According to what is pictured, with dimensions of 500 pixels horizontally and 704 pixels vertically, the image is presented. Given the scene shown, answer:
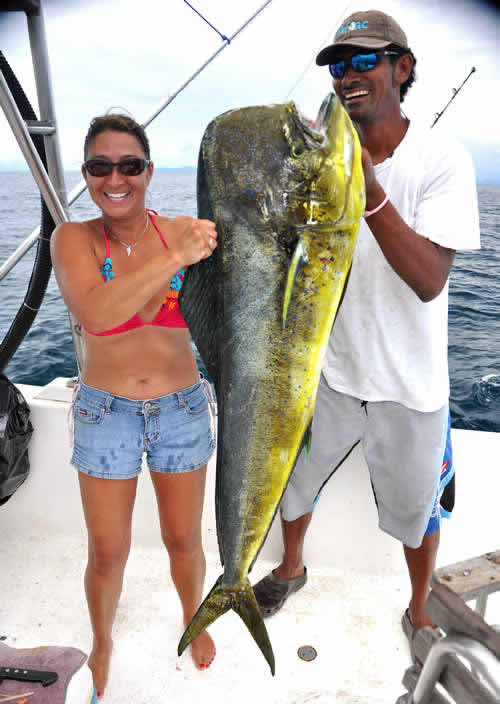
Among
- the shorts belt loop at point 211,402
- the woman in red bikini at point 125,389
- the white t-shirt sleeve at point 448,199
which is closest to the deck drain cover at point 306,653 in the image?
the woman in red bikini at point 125,389

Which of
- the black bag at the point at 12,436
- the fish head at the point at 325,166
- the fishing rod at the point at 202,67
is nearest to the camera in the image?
the fish head at the point at 325,166

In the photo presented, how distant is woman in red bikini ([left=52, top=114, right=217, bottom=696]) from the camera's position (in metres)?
1.55

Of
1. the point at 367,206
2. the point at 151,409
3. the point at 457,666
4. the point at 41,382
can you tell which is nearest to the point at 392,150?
the point at 367,206

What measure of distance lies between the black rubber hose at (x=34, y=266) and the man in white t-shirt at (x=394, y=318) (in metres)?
1.51

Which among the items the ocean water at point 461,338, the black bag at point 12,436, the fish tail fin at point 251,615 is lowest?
the ocean water at point 461,338

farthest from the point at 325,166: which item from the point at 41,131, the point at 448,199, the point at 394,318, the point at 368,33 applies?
the point at 41,131

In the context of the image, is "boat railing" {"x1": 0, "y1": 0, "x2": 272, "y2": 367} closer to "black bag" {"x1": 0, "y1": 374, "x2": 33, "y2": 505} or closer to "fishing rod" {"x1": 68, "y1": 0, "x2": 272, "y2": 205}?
"fishing rod" {"x1": 68, "y1": 0, "x2": 272, "y2": 205}

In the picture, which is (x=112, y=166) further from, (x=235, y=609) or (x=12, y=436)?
(x=12, y=436)

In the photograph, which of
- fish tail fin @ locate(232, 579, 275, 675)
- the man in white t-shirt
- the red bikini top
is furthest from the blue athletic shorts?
the red bikini top

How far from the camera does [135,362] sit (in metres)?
1.76

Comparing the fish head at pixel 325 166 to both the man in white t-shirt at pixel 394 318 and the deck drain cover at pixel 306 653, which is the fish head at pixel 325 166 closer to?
the man in white t-shirt at pixel 394 318

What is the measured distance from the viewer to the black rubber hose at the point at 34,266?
236cm

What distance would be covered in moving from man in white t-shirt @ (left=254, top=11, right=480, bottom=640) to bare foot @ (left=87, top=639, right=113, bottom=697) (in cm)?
66

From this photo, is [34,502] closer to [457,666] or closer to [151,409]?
[151,409]
